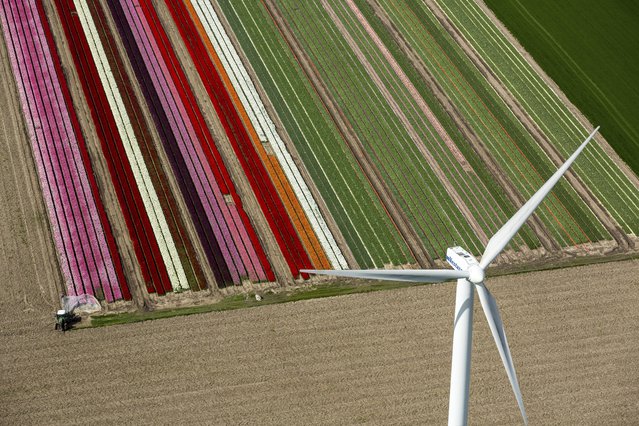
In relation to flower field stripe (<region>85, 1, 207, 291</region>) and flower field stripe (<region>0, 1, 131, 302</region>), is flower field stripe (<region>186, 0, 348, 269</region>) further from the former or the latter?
flower field stripe (<region>0, 1, 131, 302</region>)

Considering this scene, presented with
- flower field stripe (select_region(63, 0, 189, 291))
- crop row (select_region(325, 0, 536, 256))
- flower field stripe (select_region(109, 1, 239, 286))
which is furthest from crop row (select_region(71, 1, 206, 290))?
crop row (select_region(325, 0, 536, 256))

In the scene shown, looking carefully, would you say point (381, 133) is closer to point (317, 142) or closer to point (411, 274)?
point (317, 142)

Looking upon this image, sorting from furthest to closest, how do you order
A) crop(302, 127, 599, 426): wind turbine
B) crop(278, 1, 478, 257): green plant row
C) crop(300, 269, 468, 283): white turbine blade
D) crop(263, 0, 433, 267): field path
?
crop(278, 1, 478, 257): green plant row, crop(263, 0, 433, 267): field path, crop(300, 269, 468, 283): white turbine blade, crop(302, 127, 599, 426): wind turbine

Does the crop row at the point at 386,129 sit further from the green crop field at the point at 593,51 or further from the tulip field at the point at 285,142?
the green crop field at the point at 593,51

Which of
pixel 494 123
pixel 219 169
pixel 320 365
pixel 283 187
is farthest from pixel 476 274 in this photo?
pixel 494 123

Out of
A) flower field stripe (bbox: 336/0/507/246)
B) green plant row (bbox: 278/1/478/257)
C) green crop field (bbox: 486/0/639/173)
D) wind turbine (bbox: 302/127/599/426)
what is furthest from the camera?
green crop field (bbox: 486/0/639/173)

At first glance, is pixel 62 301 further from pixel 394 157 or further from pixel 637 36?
pixel 637 36

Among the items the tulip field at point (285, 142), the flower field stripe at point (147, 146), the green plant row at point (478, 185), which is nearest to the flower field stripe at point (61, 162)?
the tulip field at point (285, 142)
